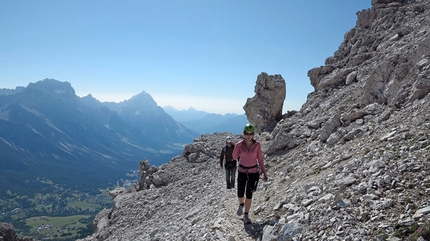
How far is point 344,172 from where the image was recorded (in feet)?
38.8

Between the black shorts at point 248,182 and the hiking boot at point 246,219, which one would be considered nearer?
the black shorts at point 248,182

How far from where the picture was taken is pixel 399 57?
829 inches

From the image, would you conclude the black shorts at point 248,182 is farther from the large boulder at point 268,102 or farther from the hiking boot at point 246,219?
the large boulder at point 268,102

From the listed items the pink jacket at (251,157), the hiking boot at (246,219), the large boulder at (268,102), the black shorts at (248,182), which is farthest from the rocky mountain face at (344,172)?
the large boulder at (268,102)

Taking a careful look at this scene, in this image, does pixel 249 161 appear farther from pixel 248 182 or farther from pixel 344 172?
pixel 344 172

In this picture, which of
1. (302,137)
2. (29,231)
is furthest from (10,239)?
(29,231)

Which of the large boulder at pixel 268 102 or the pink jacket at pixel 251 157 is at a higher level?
the large boulder at pixel 268 102

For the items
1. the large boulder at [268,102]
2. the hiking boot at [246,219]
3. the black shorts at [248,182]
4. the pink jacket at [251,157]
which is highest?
the large boulder at [268,102]

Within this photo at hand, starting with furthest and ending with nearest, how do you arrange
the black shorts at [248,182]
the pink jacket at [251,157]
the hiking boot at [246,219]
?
the hiking boot at [246,219]
the black shorts at [248,182]
the pink jacket at [251,157]

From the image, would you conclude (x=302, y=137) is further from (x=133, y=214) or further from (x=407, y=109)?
(x=133, y=214)

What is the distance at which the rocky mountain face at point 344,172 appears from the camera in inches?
340

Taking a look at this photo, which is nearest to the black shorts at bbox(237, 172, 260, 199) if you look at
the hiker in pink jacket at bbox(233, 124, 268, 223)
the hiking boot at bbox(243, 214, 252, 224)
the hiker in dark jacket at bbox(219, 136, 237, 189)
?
the hiker in pink jacket at bbox(233, 124, 268, 223)

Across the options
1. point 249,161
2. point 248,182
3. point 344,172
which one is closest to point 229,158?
point 248,182

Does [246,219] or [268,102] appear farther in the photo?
[268,102]
